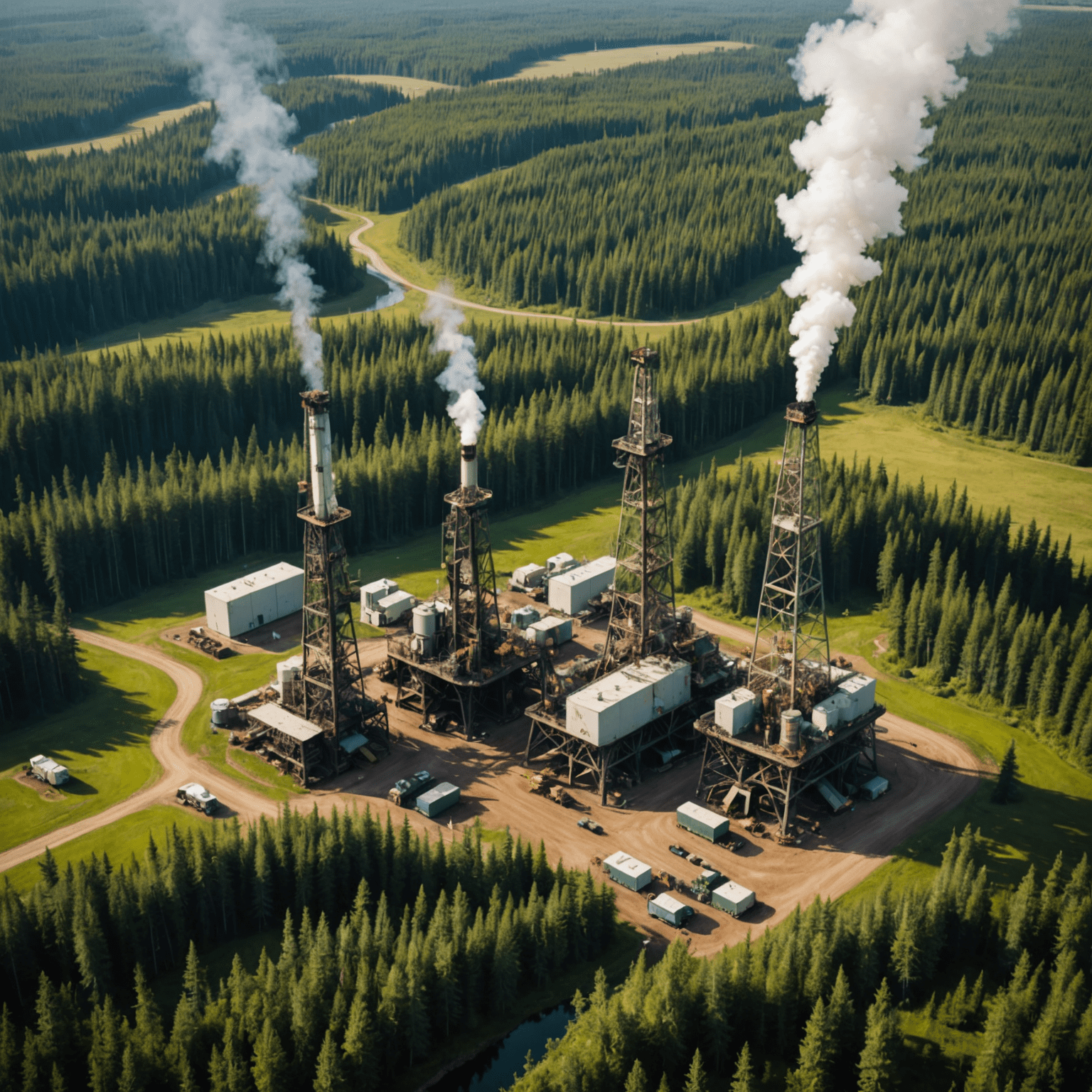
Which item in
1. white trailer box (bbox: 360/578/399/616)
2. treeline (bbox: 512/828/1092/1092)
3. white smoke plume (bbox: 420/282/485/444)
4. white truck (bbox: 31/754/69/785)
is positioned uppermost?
white smoke plume (bbox: 420/282/485/444)

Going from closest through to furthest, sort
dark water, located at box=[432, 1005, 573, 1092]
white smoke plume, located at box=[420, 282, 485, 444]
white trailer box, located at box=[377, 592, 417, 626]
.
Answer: dark water, located at box=[432, 1005, 573, 1092]
white smoke plume, located at box=[420, 282, 485, 444]
white trailer box, located at box=[377, 592, 417, 626]

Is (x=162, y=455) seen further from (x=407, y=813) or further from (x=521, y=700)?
(x=407, y=813)

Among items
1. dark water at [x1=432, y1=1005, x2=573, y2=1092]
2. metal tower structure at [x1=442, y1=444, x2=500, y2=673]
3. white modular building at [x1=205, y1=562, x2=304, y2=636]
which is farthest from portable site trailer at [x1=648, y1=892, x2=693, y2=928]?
white modular building at [x1=205, y1=562, x2=304, y2=636]

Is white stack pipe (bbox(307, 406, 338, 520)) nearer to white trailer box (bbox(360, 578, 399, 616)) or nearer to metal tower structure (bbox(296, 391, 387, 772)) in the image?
metal tower structure (bbox(296, 391, 387, 772))

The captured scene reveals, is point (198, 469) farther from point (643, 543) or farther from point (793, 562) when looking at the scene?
point (793, 562)

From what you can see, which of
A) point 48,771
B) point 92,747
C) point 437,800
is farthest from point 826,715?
point 48,771
